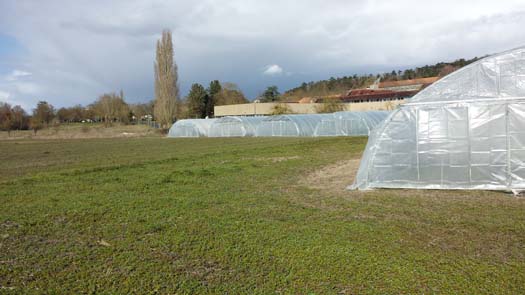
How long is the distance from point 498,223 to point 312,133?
35.8 meters

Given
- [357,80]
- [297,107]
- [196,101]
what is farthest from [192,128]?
[357,80]

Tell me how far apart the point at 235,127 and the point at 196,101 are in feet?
116

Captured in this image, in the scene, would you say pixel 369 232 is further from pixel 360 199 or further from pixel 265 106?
pixel 265 106

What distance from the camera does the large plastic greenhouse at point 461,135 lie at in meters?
10.4

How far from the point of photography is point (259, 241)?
6.77 m

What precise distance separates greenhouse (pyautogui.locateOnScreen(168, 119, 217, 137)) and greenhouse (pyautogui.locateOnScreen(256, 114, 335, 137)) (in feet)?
27.8

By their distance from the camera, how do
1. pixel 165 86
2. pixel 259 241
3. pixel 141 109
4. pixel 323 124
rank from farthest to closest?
pixel 141 109 < pixel 165 86 < pixel 323 124 < pixel 259 241

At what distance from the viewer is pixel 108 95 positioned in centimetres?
8838

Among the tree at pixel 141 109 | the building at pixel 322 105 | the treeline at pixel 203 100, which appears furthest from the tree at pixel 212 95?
the tree at pixel 141 109

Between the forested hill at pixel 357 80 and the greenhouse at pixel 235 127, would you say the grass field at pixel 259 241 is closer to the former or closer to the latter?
the greenhouse at pixel 235 127

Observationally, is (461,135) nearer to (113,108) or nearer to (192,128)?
(192,128)

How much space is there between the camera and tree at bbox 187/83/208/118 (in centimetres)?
8200

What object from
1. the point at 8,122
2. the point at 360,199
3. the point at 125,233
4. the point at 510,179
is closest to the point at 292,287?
the point at 125,233

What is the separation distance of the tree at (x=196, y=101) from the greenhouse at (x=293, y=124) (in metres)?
37.8
